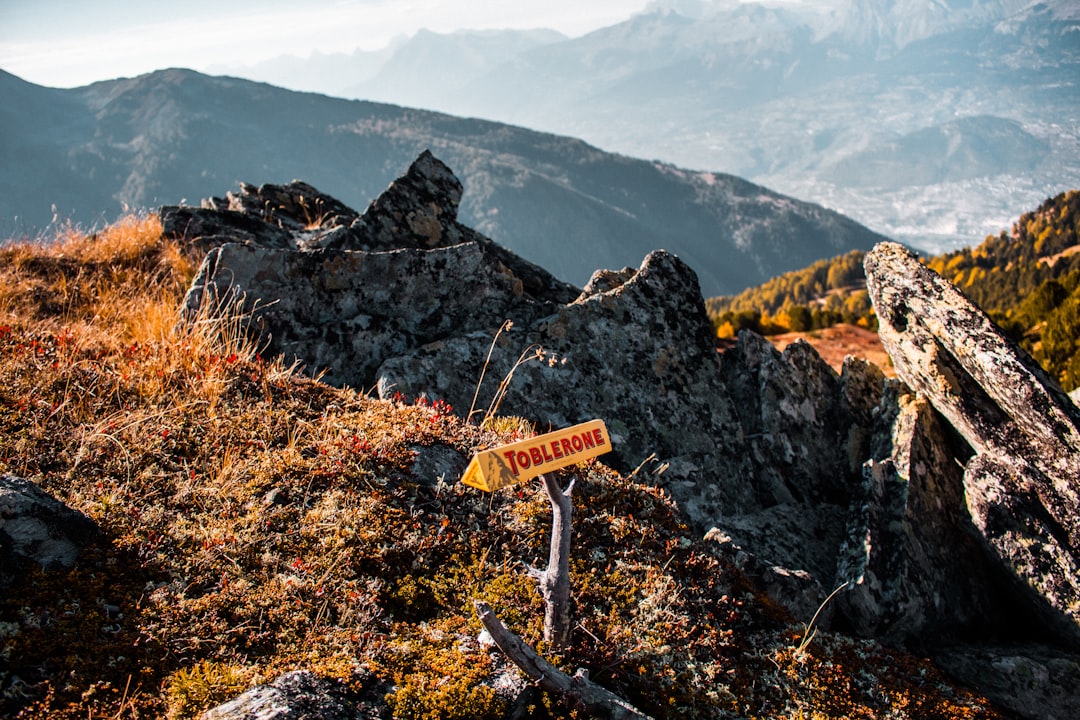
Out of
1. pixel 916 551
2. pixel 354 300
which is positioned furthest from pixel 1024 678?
pixel 354 300

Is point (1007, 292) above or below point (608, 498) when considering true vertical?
above

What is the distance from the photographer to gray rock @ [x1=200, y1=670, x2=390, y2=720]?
3.48m

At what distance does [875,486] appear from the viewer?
736 centimetres

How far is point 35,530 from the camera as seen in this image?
4391 mm

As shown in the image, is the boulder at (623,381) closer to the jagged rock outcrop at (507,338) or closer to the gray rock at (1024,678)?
the jagged rock outcrop at (507,338)

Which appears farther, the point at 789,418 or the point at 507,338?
the point at 789,418

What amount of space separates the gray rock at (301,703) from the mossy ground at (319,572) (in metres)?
0.11

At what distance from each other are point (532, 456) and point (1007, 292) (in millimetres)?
101505

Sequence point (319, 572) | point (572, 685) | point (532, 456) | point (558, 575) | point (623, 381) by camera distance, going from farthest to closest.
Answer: point (623, 381) < point (319, 572) < point (558, 575) < point (532, 456) < point (572, 685)

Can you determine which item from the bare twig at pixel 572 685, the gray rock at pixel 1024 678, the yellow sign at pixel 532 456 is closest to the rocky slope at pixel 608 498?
the gray rock at pixel 1024 678

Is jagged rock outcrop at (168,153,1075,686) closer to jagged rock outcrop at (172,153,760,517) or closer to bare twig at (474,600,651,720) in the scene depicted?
jagged rock outcrop at (172,153,760,517)

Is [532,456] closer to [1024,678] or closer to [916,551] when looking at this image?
[916,551]

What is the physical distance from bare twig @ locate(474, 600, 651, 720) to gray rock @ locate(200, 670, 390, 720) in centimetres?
88

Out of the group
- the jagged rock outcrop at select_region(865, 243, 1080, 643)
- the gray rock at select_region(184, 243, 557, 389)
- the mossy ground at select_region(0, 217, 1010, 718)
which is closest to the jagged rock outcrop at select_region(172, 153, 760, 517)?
the gray rock at select_region(184, 243, 557, 389)
